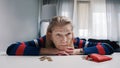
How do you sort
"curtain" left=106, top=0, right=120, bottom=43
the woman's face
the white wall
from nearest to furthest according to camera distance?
the woman's face
the white wall
"curtain" left=106, top=0, right=120, bottom=43

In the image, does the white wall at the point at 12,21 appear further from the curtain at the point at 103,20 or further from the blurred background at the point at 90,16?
the curtain at the point at 103,20

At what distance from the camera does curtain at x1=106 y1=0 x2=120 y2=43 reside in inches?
137

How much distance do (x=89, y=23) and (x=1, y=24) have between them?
2.46m

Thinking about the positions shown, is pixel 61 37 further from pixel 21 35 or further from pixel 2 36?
pixel 21 35

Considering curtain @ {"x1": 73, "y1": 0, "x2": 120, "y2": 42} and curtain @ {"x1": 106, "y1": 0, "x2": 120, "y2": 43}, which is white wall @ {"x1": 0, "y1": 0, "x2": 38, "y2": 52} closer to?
curtain @ {"x1": 73, "y1": 0, "x2": 120, "y2": 42}

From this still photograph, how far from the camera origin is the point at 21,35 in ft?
7.07

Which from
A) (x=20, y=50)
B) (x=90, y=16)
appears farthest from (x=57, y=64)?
(x=90, y=16)

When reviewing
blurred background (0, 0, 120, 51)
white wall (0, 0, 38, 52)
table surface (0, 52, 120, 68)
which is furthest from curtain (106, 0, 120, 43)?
table surface (0, 52, 120, 68)

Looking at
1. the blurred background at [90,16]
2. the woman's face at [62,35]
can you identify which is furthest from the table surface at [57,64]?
the blurred background at [90,16]

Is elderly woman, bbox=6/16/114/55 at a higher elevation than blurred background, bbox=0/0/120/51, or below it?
below

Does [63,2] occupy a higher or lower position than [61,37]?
higher

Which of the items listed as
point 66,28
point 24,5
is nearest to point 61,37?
point 66,28

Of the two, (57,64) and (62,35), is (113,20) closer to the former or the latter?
(62,35)

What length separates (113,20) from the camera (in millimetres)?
3484
